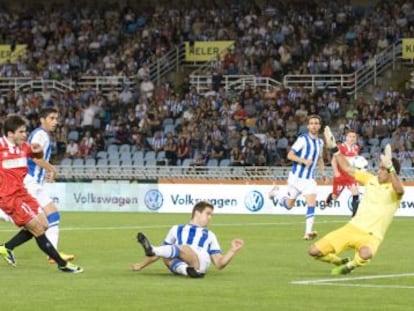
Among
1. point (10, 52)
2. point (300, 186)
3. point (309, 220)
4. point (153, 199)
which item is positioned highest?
point (10, 52)

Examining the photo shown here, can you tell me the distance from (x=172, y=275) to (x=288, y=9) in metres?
33.7

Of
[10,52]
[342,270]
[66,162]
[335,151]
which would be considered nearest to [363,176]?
[335,151]

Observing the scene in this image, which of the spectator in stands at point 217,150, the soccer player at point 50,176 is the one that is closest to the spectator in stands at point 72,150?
the spectator in stands at point 217,150

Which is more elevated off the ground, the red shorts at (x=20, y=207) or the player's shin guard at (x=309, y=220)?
the red shorts at (x=20, y=207)

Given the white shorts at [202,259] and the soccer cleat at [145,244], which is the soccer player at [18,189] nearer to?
the soccer cleat at [145,244]

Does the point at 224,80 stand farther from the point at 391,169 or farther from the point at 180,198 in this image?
the point at 391,169

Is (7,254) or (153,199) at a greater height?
(7,254)

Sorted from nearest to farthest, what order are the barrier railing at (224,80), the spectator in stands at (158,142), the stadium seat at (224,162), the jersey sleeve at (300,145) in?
the jersey sleeve at (300,145), the stadium seat at (224,162), the spectator in stands at (158,142), the barrier railing at (224,80)

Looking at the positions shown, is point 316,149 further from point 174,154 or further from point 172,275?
point 174,154

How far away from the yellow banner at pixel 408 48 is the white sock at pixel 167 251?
29391mm

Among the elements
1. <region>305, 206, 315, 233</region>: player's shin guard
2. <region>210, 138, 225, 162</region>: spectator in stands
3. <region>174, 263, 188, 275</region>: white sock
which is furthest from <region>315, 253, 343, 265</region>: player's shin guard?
<region>210, 138, 225, 162</region>: spectator in stands

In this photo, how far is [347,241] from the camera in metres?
16.0

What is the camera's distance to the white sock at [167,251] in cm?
1563

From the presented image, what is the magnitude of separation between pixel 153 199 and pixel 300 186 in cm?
1168
